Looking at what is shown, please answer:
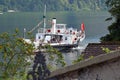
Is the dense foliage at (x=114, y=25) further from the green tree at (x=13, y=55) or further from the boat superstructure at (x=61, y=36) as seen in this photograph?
the boat superstructure at (x=61, y=36)

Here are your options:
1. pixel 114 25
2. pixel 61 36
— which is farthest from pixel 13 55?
pixel 61 36

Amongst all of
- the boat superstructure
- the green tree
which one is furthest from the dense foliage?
the boat superstructure

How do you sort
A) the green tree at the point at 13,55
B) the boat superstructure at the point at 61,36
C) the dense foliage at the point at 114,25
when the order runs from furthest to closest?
the boat superstructure at the point at 61,36 < the dense foliage at the point at 114,25 < the green tree at the point at 13,55

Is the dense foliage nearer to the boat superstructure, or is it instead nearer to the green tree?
the green tree

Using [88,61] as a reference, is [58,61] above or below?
below

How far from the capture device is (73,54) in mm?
64500

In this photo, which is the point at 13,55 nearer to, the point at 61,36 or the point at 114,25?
the point at 114,25

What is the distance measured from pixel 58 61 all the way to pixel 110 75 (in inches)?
412

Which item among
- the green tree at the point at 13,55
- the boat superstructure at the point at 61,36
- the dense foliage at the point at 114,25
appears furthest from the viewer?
the boat superstructure at the point at 61,36

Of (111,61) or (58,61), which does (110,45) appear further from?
(111,61)

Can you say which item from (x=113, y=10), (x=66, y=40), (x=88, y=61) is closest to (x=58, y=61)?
(x=88, y=61)

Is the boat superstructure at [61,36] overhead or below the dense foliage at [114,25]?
below

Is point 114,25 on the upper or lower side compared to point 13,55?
upper

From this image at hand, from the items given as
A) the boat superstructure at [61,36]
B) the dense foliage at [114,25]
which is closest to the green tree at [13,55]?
the dense foliage at [114,25]
